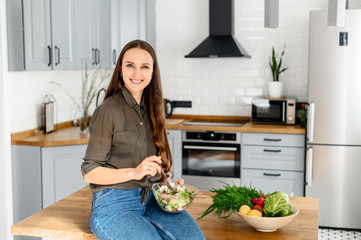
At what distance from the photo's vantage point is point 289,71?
5332 millimetres

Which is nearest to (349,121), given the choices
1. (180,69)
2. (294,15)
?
(294,15)

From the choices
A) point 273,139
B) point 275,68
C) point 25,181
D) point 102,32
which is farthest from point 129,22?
point 25,181

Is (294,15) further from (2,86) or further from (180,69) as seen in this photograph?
(2,86)

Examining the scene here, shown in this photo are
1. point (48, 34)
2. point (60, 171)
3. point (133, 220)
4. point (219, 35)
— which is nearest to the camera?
point (133, 220)

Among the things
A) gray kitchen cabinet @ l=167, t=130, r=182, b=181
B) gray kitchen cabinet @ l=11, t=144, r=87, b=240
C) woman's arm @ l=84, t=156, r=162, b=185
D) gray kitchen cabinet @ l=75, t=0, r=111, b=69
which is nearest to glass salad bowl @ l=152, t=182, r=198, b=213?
woman's arm @ l=84, t=156, r=162, b=185

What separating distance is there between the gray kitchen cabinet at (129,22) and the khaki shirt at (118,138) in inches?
110

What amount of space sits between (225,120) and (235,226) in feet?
11.4

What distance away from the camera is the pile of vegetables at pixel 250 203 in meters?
2.04

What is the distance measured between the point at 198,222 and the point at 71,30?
261 centimetres

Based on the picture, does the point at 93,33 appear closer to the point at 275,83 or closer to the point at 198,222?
the point at 275,83

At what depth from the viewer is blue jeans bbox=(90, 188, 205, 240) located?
1.93 metres

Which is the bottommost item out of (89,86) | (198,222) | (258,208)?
(198,222)

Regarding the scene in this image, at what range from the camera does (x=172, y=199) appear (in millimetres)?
2064

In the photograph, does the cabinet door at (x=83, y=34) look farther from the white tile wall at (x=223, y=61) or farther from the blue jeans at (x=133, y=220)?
the blue jeans at (x=133, y=220)
